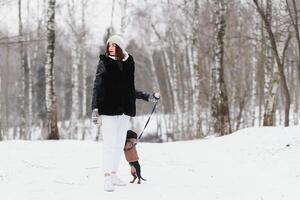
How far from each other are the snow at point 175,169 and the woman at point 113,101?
1.69 feet

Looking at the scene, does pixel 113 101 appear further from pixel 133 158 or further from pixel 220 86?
pixel 220 86

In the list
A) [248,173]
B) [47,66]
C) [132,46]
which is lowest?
[248,173]

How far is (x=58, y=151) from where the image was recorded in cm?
1275

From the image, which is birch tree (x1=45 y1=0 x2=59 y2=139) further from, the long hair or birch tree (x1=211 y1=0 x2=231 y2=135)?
the long hair

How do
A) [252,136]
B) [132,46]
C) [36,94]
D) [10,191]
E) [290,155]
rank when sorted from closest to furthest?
1. [10,191]
2. [290,155]
3. [252,136]
4. [132,46]
5. [36,94]

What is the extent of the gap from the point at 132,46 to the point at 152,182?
1553 inches

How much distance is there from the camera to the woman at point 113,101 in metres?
7.62

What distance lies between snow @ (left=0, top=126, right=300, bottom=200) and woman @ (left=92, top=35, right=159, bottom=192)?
514 mm

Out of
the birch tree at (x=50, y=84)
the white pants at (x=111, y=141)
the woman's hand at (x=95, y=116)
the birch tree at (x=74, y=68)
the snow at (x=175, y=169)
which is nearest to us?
the snow at (x=175, y=169)

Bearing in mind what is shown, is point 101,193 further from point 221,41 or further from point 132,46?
point 132,46

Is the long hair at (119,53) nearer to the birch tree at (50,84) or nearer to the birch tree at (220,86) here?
the birch tree at (50,84)

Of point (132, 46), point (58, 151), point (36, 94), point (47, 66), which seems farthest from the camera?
point (36, 94)

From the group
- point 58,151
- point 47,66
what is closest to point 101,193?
point 58,151

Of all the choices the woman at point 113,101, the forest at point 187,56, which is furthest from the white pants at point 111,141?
the forest at point 187,56
